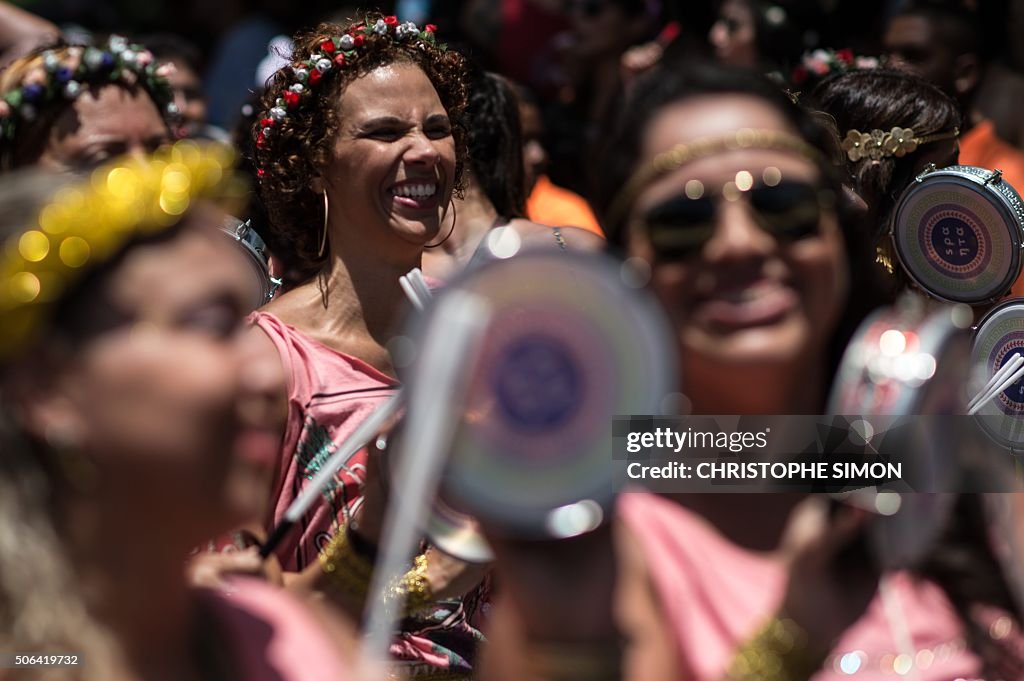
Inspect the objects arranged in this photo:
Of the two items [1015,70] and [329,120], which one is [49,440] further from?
[1015,70]

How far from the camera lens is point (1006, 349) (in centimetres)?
357

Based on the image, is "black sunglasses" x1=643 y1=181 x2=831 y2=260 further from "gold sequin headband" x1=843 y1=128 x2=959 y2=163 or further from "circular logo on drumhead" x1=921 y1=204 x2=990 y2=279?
"gold sequin headband" x1=843 y1=128 x2=959 y2=163

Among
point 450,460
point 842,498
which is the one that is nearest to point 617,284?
point 450,460

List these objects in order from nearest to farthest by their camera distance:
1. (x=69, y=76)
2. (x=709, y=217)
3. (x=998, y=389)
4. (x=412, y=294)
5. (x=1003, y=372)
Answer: (x=709, y=217), (x=412, y=294), (x=998, y=389), (x=1003, y=372), (x=69, y=76)

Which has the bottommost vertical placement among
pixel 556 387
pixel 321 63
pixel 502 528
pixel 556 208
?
pixel 556 208

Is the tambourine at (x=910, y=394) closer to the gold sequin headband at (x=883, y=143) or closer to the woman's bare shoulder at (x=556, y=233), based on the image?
the woman's bare shoulder at (x=556, y=233)

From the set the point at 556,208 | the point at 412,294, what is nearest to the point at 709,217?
the point at 412,294

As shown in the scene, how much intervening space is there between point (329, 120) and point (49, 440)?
2.23 meters

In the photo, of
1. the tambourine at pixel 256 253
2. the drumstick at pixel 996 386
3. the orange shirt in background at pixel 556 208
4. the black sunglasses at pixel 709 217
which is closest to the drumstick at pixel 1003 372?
the drumstick at pixel 996 386

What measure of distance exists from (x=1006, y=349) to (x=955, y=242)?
33 centimetres

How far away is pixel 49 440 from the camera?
5.90 ft

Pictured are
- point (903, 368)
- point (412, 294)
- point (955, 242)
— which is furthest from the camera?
point (955, 242)

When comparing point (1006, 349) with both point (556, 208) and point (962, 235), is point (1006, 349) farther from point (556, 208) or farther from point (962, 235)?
point (556, 208)

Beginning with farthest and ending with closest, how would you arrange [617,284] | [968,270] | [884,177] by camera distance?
[884,177]
[968,270]
[617,284]
